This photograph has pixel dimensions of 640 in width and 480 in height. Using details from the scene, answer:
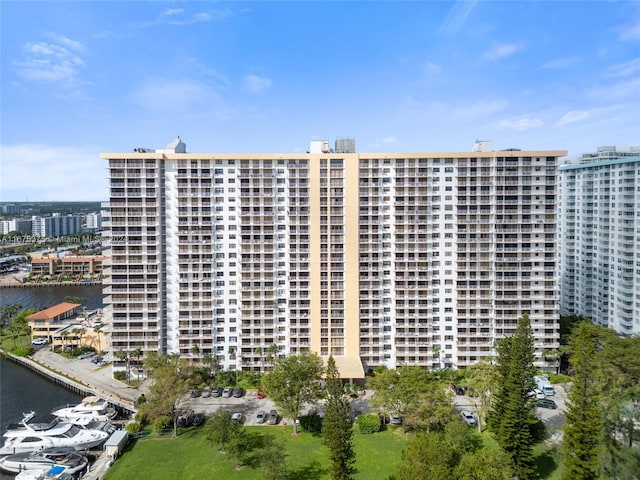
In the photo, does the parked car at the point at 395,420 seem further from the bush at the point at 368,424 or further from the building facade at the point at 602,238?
the building facade at the point at 602,238

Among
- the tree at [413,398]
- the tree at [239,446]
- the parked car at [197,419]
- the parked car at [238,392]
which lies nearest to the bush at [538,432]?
the tree at [413,398]

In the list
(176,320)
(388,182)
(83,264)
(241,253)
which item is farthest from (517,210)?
(83,264)

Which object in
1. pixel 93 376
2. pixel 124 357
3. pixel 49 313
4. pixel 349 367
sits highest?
pixel 49 313

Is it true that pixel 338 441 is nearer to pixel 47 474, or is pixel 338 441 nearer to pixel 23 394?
pixel 47 474

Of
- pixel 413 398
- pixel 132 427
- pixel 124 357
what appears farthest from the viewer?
pixel 124 357

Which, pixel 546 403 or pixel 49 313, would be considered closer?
pixel 546 403

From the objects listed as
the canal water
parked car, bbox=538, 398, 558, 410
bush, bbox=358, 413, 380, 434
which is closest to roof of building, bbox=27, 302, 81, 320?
the canal water

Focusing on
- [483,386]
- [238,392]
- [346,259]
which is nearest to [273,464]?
[238,392]
